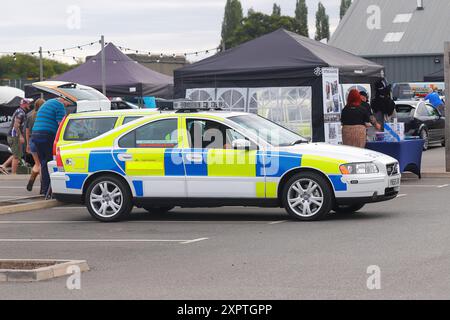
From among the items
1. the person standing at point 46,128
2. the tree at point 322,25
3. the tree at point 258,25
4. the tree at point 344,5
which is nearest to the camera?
the person standing at point 46,128

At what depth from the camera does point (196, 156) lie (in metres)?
14.9

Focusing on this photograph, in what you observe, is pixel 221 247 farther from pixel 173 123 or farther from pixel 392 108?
pixel 392 108

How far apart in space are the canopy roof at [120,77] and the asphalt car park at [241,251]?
21598 millimetres

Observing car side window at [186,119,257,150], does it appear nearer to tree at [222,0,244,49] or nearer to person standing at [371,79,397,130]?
person standing at [371,79,397,130]

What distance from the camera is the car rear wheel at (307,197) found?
1440 cm

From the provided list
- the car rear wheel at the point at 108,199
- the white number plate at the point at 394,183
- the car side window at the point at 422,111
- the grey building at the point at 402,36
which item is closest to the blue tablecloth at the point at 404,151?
the white number plate at the point at 394,183

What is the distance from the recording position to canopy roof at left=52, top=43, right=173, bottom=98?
38844 mm

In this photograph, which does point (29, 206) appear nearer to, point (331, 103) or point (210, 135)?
point (210, 135)

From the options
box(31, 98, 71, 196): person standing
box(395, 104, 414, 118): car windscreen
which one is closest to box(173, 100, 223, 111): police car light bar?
box(31, 98, 71, 196): person standing

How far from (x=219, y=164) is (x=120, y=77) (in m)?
25.3

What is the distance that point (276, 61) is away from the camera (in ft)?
75.7

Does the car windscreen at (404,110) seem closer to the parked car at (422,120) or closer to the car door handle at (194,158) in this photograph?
the parked car at (422,120)
